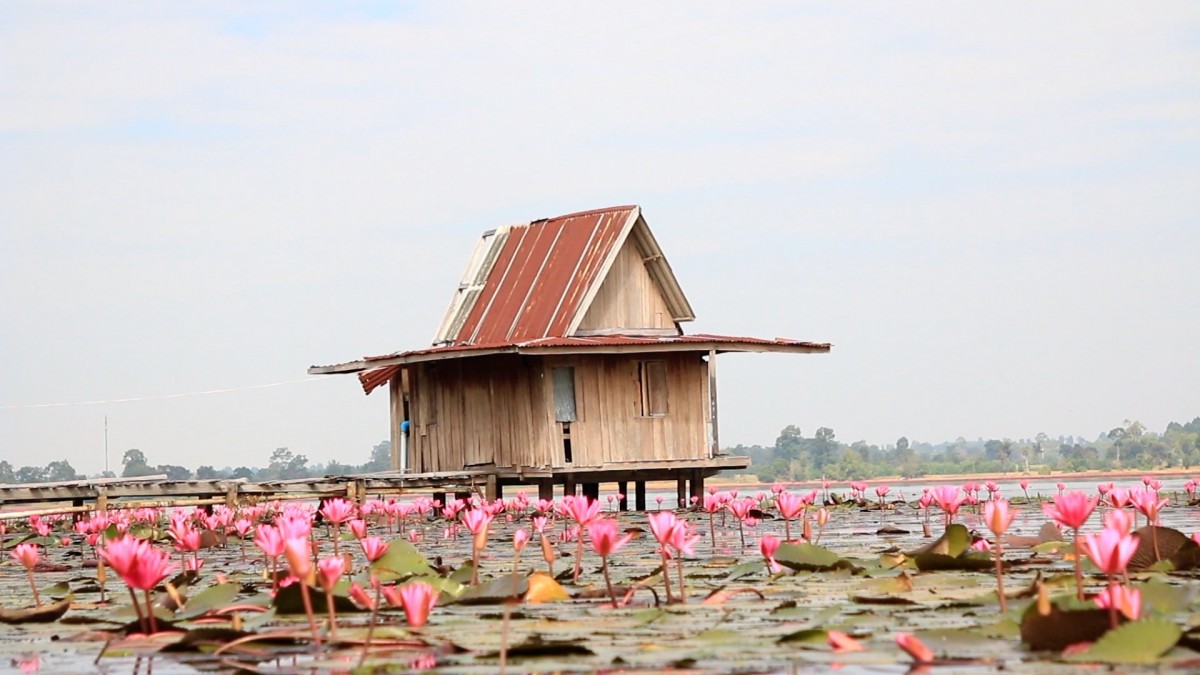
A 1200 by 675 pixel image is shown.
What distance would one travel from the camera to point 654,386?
27891 millimetres

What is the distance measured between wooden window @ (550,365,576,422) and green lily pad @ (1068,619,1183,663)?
75.6ft

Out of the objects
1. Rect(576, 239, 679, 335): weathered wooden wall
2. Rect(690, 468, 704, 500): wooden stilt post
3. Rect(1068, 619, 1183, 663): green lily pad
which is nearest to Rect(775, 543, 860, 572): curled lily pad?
Rect(1068, 619, 1183, 663): green lily pad

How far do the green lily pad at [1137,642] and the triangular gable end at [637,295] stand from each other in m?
23.6

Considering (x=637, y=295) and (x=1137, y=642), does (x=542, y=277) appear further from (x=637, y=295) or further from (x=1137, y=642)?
(x=1137, y=642)

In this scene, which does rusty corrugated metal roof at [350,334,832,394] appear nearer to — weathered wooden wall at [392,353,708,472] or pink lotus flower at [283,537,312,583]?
weathered wooden wall at [392,353,708,472]

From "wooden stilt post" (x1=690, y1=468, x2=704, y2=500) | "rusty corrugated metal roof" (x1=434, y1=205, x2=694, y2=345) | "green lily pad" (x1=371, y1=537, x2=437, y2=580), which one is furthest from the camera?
"wooden stilt post" (x1=690, y1=468, x2=704, y2=500)

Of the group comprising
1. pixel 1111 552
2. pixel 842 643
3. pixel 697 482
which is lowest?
pixel 842 643

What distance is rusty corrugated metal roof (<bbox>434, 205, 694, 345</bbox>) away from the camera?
27578mm

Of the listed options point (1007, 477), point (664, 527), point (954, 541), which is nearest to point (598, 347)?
point (954, 541)

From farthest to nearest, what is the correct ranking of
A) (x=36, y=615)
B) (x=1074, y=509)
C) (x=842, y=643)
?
1. (x=36, y=615)
2. (x=1074, y=509)
3. (x=842, y=643)

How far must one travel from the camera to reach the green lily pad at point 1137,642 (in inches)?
160

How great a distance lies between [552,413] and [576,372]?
831 mm

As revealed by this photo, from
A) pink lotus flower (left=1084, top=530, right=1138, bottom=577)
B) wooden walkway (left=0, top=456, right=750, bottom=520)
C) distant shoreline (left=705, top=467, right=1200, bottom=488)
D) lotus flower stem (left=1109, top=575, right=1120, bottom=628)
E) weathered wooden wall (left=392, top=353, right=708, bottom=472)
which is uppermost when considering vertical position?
weathered wooden wall (left=392, top=353, right=708, bottom=472)

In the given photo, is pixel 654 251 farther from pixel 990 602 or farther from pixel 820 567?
pixel 990 602
